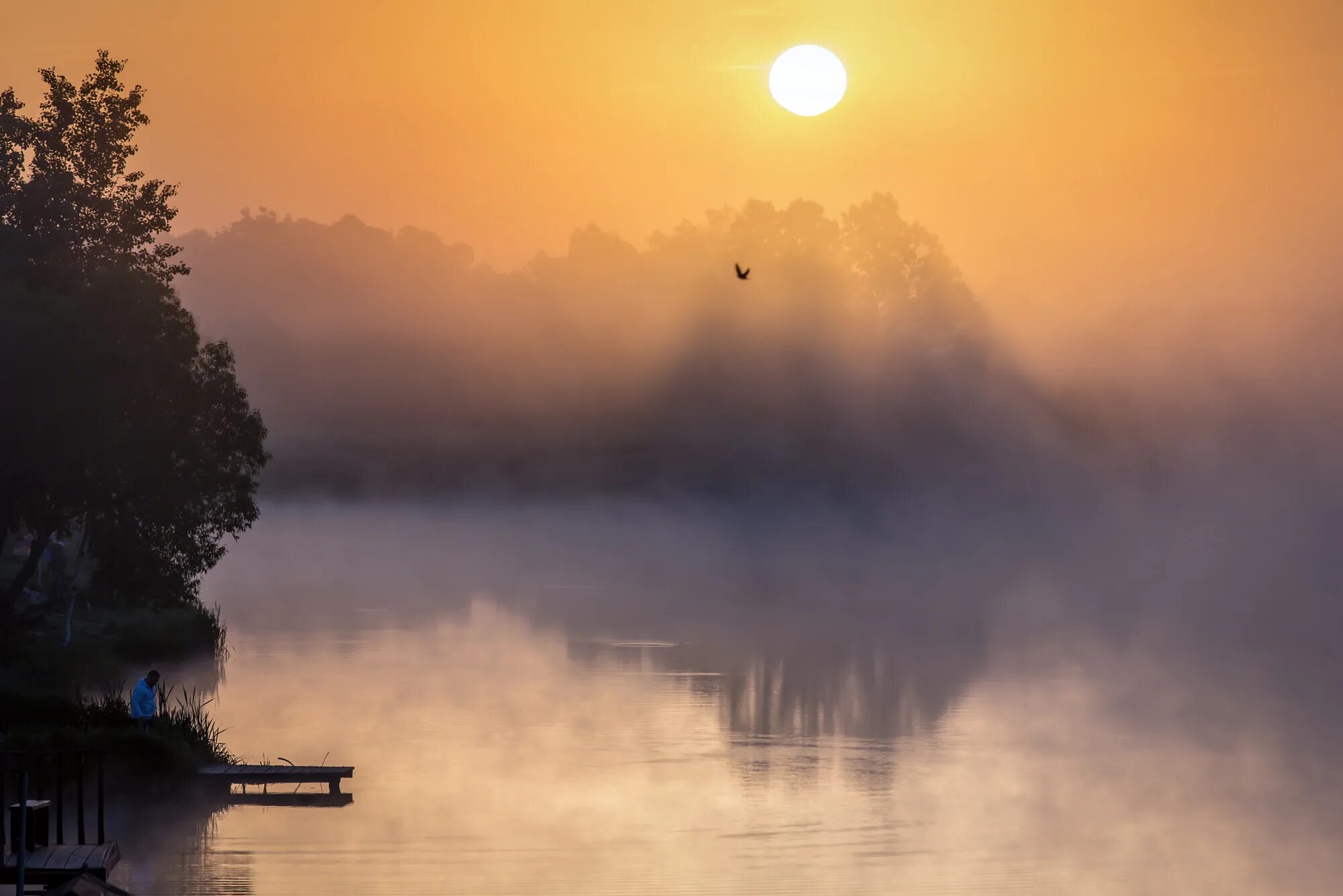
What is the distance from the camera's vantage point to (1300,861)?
138 ft

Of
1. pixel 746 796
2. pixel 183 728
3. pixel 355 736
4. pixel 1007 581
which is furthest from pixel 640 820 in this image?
pixel 1007 581

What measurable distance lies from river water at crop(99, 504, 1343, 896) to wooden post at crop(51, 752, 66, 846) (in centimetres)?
147

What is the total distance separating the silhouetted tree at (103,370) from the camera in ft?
161

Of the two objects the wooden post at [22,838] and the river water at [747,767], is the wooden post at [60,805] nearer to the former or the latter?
the wooden post at [22,838]

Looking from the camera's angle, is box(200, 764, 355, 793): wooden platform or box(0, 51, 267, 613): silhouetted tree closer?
box(200, 764, 355, 793): wooden platform

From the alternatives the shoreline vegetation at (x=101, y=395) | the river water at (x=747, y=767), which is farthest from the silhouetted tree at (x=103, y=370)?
the river water at (x=747, y=767)

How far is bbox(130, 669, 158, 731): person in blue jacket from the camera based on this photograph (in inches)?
1592

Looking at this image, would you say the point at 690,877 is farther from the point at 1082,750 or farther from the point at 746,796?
the point at 1082,750

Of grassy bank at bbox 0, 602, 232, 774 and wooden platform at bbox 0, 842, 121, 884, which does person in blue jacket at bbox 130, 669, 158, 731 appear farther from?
wooden platform at bbox 0, 842, 121, 884

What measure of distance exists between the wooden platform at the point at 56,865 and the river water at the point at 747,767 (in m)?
5.44

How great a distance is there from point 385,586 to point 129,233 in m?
108

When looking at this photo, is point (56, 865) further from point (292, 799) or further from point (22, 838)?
point (292, 799)

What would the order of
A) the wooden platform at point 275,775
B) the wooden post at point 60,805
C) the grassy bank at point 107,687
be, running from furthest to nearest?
1. the wooden platform at point 275,775
2. the grassy bank at point 107,687
3. the wooden post at point 60,805

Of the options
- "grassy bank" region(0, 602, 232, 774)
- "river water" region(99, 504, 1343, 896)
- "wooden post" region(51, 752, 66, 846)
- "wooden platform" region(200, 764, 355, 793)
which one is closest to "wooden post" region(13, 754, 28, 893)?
"wooden post" region(51, 752, 66, 846)
